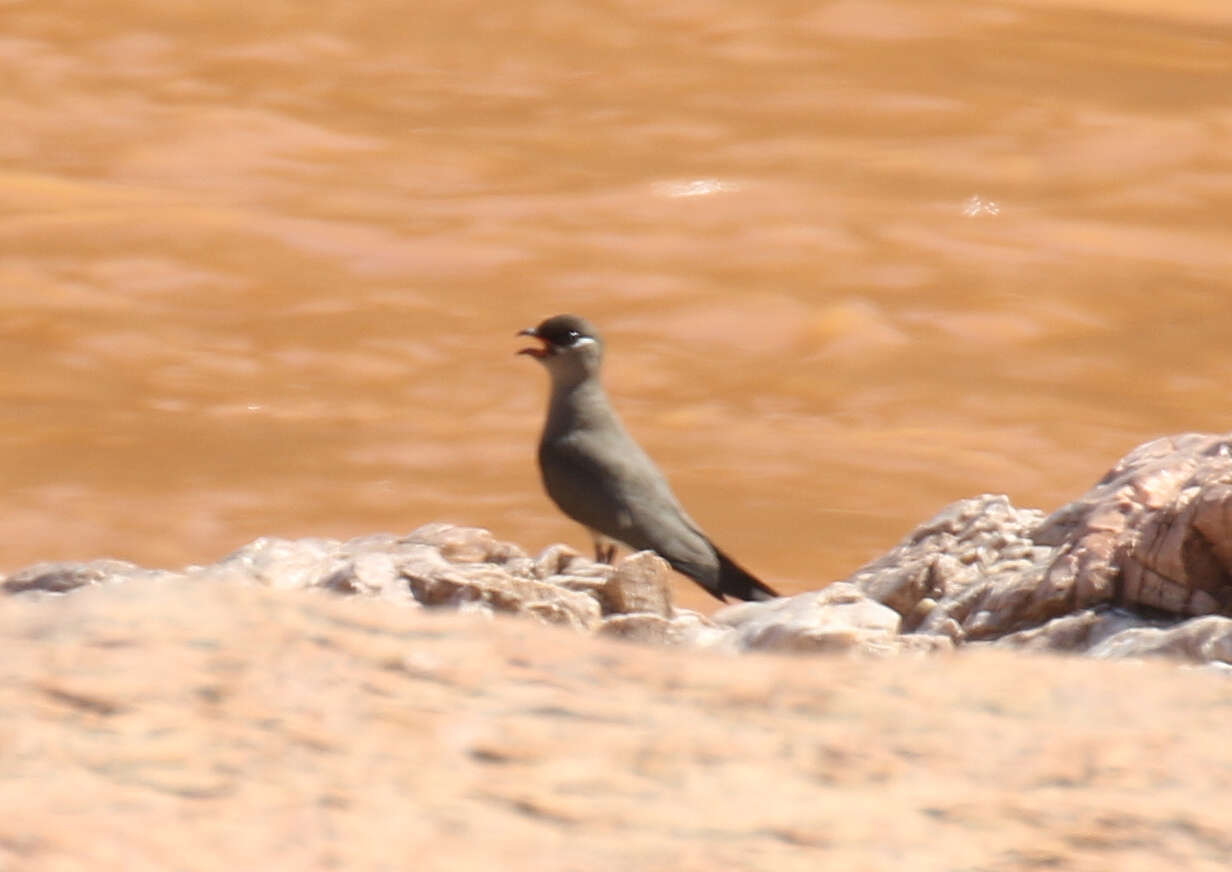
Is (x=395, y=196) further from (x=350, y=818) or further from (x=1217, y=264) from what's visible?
(x=350, y=818)

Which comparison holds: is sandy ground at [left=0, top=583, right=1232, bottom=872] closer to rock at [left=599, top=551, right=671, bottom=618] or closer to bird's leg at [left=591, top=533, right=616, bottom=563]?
rock at [left=599, top=551, right=671, bottom=618]

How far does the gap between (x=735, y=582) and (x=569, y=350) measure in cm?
73

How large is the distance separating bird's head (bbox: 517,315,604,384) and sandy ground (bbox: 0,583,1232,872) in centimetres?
335

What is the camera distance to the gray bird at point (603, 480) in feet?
14.9

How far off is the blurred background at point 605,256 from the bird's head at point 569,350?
1316 millimetres

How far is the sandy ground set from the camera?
1.09m

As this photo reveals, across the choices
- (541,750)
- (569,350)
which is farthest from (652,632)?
(569,350)

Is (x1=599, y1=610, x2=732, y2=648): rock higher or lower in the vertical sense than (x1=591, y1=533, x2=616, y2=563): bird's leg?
higher

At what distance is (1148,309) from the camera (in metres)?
9.12

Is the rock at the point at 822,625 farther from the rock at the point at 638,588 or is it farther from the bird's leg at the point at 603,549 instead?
the bird's leg at the point at 603,549

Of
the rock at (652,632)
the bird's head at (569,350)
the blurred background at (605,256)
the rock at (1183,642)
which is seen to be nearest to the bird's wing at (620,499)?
the bird's head at (569,350)

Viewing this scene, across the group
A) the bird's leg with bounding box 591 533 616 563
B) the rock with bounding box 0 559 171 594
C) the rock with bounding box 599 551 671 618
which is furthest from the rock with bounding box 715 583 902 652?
the bird's leg with bounding box 591 533 616 563

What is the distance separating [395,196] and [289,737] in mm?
9252

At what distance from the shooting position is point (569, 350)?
4766mm
